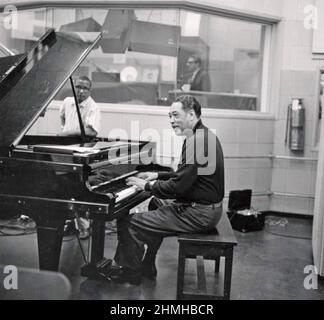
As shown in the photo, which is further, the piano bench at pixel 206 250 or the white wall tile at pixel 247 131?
the white wall tile at pixel 247 131

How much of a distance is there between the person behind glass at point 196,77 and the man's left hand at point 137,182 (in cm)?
290

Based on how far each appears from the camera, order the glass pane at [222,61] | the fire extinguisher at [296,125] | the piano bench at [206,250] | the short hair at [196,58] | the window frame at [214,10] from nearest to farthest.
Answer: the piano bench at [206,250]
the window frame at [214,10]
the glass pane at [222,61]
the short hair at [196,58]
the fire extinguisher at [296,125]

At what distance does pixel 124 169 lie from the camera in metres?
3.87

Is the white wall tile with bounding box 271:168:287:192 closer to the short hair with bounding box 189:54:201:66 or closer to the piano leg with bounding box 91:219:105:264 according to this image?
the short hair with bounding box 189:54:201:66

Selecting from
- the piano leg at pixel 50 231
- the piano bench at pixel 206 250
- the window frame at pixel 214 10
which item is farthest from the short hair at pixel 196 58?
the piano leg at pixel 50 231

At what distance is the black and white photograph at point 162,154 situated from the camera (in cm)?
310

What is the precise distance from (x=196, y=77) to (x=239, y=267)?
3.07 m

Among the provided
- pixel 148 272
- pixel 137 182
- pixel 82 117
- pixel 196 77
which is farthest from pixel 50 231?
pixel 196 77

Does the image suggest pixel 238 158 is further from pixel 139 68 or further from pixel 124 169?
pixel 124 169

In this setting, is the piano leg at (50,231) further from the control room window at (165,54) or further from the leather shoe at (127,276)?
the control room window at (165,54)

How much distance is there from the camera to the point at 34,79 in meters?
3.39

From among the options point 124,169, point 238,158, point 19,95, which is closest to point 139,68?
point 238,158

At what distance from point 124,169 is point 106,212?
2.89ft

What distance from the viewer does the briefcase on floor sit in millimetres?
5871
